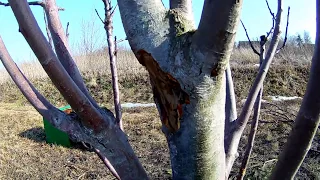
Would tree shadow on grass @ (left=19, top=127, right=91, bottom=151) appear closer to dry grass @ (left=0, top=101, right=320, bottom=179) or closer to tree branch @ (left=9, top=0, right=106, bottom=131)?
dry grass @ (left=0, top=101, right=320, bottom=179)

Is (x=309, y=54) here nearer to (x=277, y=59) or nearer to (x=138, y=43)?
(x=277, y=59)

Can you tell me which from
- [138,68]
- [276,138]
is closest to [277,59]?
[138,68]

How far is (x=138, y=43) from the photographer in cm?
77

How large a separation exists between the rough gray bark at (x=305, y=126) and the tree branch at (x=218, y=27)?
15 cm

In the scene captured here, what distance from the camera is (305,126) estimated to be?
58cm

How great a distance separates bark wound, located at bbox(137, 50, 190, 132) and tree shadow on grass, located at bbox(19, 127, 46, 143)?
5.38 meters

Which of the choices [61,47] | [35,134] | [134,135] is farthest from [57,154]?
[61,47]

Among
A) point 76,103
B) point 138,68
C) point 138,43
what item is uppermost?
point 138,43

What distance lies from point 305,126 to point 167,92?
0.33 metres

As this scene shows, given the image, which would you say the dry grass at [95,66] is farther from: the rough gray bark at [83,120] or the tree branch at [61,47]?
the rough gray bark at [83,120]

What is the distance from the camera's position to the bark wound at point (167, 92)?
0.76 m

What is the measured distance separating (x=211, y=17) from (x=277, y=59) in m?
12.3

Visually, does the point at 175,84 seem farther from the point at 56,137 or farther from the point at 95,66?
the point at 95,66

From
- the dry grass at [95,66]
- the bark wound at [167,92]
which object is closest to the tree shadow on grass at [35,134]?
the bark wound at [167,92]
